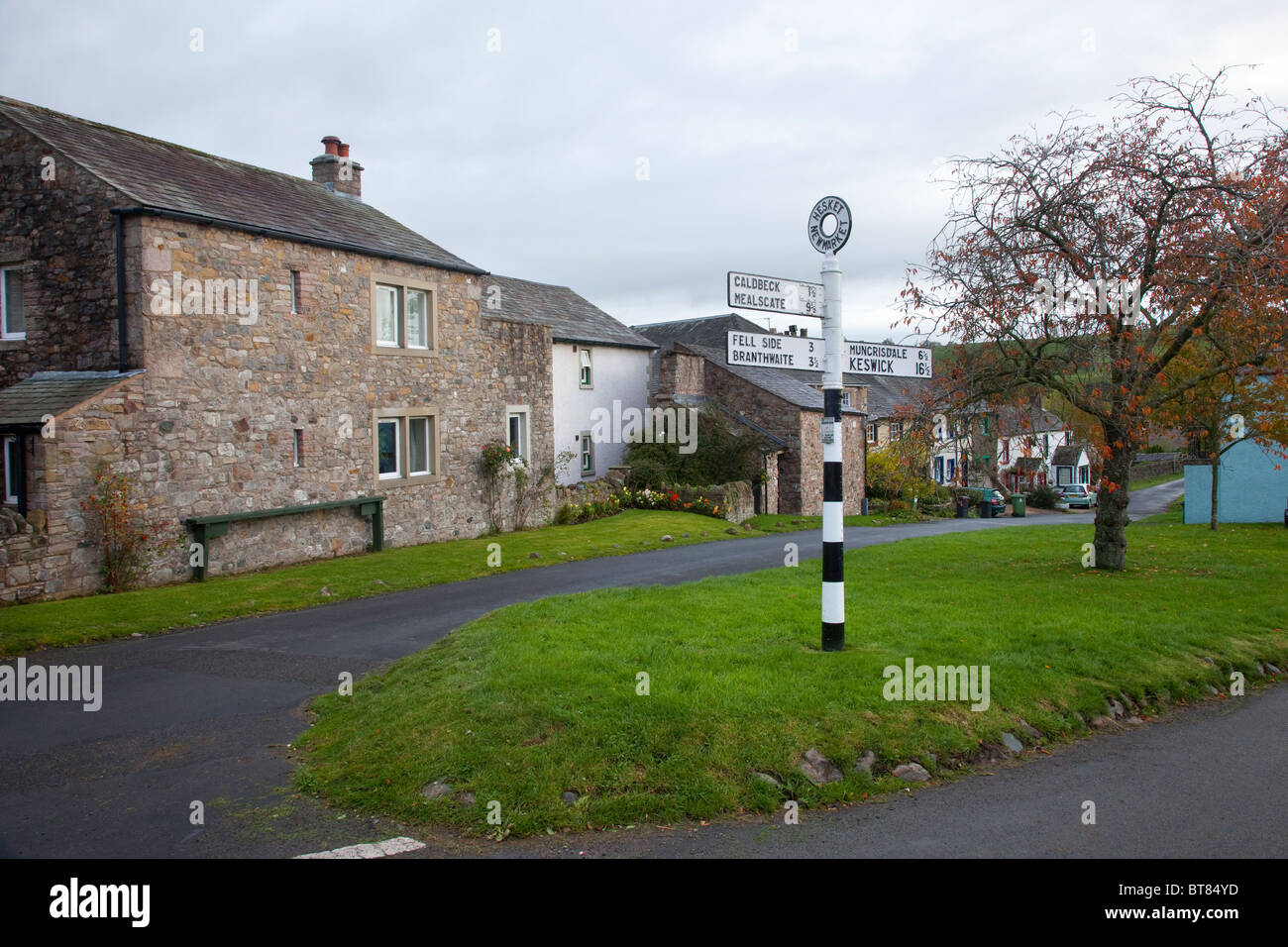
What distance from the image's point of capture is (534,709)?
7227 millimetres

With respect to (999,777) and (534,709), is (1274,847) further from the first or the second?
(534,709)

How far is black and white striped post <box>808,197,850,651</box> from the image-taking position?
8445mm

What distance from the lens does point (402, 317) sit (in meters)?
22.2

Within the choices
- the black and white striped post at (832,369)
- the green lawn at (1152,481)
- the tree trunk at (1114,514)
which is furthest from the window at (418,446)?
the green lawn at (1152,481)

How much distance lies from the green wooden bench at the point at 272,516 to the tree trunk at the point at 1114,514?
14794mm

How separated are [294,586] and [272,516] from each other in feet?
9.85

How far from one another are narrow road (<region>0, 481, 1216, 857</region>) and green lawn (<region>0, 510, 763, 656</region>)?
62cm

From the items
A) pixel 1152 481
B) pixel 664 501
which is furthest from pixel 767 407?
pixel 1152 481

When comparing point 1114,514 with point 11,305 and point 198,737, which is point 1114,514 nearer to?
point 198,737

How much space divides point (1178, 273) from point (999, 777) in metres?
9.78

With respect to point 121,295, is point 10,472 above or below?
below

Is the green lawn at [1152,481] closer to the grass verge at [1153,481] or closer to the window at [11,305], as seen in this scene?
the grass verge at [1153,481]

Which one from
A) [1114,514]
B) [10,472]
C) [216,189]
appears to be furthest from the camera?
[216,189]

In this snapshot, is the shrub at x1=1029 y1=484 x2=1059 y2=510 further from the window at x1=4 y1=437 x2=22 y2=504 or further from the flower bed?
the window at x1=4 y1=437 x2=22 y2=504
